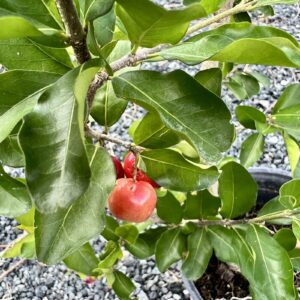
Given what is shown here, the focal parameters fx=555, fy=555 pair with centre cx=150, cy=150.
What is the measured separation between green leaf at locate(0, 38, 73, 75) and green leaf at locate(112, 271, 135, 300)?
613 millimetres

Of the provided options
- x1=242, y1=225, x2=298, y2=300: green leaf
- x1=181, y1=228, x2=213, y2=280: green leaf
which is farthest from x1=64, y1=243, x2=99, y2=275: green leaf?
x1=242, y1=225, x2=298, y2=300: green leaf

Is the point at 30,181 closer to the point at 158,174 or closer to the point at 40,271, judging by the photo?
the point at 158,174

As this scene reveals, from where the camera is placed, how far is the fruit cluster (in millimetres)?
807

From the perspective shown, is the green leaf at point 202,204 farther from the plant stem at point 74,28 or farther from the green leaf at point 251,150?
the plant stem at point 74,28

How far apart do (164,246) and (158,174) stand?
347mm

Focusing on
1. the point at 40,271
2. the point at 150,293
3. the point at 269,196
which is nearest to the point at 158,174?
the point at 269,196

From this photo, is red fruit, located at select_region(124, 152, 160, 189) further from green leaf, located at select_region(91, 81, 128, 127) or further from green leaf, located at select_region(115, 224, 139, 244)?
green leaf, located at select_region(115, 224, 139, 244)

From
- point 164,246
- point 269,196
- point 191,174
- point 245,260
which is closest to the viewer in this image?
point 191,174

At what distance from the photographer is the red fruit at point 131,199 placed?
31.7 inches

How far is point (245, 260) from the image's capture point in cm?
95

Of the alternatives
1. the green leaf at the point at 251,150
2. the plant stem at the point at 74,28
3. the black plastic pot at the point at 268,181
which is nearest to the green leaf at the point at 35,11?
the plant stem at the point at 74,28

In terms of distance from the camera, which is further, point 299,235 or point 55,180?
point 299,235

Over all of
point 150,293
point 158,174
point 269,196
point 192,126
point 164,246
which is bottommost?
point 150,293

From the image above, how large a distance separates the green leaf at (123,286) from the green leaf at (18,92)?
0.63 m
